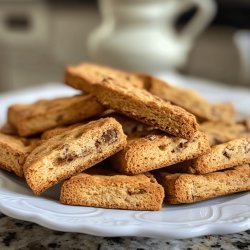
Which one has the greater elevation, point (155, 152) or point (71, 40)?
point (155, 152)

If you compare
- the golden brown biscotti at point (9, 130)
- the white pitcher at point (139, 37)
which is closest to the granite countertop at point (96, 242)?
the golden brown biscotti at point (9, 130)

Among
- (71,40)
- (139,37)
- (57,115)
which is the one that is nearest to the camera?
(57,115)

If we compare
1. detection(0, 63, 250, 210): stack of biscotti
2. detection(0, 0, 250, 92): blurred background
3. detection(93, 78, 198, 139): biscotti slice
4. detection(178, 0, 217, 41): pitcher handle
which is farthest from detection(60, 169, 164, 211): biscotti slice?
detection(0, 0, 250, 92): blurred background

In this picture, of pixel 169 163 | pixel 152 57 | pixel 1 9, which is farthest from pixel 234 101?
pixel 1 9

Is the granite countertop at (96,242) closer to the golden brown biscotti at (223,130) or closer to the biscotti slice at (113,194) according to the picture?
the biscotti slice at (113,194)

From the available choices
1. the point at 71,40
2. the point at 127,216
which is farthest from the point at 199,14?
the point at 71,40

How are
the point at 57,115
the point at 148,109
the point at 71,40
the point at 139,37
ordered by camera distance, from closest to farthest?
the point at 148,109
the point at 57,115
the point at 139,37
the point at 71,40

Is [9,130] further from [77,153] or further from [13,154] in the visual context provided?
[77,153]

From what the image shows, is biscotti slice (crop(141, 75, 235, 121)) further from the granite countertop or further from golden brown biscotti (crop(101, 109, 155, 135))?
Answer: the granite countertop
